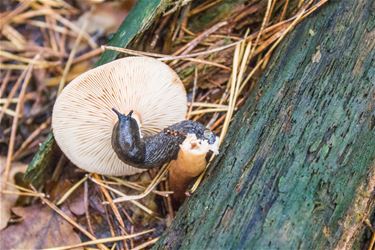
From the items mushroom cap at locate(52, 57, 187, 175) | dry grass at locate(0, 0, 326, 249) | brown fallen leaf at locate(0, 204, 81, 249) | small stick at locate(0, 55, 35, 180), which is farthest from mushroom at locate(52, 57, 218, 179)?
small stick at locate(0, 55, 35, 180)

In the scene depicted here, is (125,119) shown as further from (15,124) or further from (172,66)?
(15,124)

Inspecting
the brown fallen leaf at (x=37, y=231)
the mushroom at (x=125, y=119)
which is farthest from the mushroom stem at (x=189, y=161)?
the brown fallen leaf at (x=37, y=231)

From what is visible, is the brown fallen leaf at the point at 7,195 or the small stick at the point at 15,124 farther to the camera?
the small stick at the point at 15,124

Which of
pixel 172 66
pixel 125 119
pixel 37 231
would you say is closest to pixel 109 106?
pixel 125 119

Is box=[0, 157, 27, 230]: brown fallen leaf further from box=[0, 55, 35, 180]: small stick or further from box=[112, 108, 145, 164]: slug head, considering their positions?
box=[112, 108, 145, 164]: slug head

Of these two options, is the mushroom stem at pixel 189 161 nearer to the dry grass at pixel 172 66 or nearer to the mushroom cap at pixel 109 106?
the dry grass at pixel 172 66

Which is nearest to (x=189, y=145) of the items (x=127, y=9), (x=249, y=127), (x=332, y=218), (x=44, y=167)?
(x=249, y=127)
